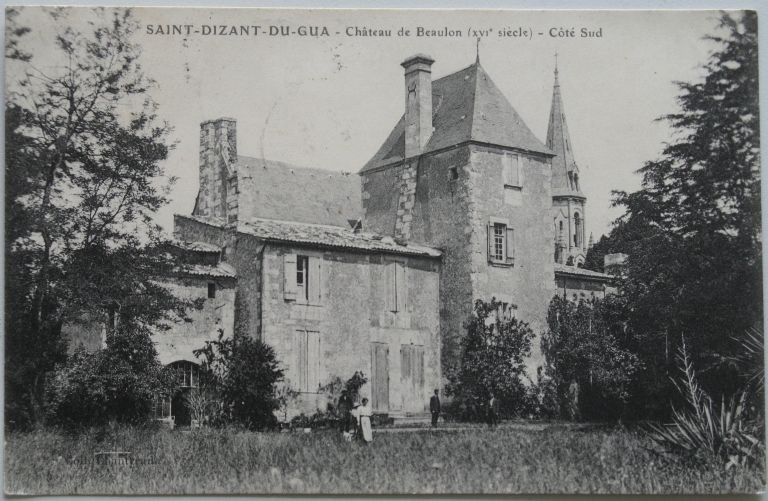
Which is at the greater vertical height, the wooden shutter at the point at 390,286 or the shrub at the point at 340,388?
the wooden shutter at the point at 390,286

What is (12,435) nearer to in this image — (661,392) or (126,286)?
(126,286)

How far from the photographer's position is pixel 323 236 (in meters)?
25.9

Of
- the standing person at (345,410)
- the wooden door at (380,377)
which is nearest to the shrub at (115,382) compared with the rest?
the standing person at (345,410)

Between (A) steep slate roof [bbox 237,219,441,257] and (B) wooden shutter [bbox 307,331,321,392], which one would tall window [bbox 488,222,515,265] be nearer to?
(A) steep slate roof [bbox 237,219,441,257]

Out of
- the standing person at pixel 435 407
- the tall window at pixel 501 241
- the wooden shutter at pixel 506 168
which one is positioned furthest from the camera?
the wooden shutter at pixel 506 168

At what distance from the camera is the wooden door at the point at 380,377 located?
25641 mm

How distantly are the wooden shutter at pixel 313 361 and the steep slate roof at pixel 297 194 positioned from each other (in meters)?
3.62

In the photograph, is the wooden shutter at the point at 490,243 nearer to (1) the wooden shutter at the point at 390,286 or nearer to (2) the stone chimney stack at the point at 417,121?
(1) the wooden shutter at the point at 390,286

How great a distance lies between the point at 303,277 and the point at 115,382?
19.9 feet

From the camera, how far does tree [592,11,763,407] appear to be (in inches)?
720

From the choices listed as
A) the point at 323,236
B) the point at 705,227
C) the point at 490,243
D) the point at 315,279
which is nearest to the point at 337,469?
the point at 315,279

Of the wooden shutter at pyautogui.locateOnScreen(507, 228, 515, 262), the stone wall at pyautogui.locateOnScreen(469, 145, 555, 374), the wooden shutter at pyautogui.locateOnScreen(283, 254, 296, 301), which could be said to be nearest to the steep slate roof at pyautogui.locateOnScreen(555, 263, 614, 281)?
the stone wall at pyautogui.locateOnScreen(469, 145, 555, 374)

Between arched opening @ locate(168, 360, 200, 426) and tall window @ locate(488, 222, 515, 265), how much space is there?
26.3 ft

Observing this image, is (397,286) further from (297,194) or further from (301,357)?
(297,194)
